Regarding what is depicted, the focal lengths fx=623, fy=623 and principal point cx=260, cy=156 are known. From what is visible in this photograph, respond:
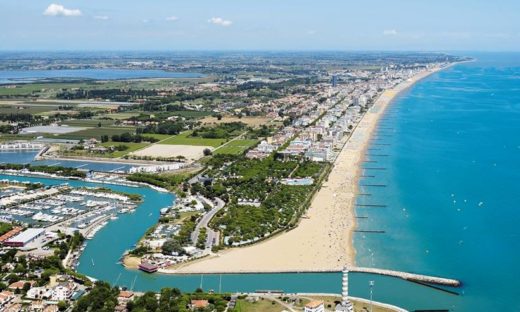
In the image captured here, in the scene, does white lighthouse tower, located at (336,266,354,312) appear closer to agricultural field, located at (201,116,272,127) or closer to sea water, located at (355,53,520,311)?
sea water, located at (355,53,520,311)

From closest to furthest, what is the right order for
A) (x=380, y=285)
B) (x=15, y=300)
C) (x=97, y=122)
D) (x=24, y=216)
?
(x=15, y=300)
(x=380, y=285)
(x=24, y=216)
(x=97, y=122)

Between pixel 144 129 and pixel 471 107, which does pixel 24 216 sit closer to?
pixel 144 129

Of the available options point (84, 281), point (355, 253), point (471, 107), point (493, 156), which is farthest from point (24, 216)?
point (471, 107)

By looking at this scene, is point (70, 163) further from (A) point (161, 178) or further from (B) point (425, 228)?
(B) point (425, 228)

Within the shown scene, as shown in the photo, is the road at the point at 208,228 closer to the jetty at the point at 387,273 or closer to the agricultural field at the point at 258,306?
the jetty at the point at 387,273

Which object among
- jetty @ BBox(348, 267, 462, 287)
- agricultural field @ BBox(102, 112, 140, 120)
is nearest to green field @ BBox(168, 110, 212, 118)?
agricultural field @ BBox(102, 112, 140, 120)
